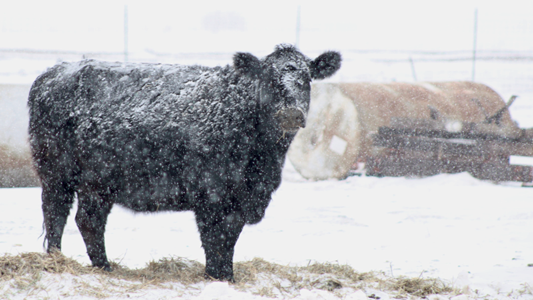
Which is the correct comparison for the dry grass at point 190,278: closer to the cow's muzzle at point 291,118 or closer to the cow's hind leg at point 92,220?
the cow's hind leg at point 92,220

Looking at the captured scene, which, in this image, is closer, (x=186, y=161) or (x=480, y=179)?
(x=186, y=161)

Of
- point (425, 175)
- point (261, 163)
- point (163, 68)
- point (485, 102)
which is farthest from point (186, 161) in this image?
point (485, 102)

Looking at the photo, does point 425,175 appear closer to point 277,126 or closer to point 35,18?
point 277,126

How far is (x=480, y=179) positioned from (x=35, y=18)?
1190cm

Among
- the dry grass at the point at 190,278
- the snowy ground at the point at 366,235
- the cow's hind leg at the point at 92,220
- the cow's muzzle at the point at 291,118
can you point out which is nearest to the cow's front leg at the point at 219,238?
the dry grass at the point at 190,278

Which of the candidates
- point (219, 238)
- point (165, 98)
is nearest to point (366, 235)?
point (219, 238)

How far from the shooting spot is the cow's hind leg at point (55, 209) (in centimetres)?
442

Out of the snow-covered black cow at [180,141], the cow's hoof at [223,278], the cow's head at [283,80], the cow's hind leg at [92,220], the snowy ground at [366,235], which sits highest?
the cow's head at [283,80]

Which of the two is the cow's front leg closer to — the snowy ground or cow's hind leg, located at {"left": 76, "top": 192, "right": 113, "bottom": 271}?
the snowy ground

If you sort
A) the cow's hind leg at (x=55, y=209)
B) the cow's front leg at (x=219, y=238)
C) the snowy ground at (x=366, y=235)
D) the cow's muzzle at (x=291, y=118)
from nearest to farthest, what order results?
the cow's muzzle at (x=291, y=118) → the cow's front leg at (x=219, y=238) → the cow's hind leg at (x=55, y=209) → the snowy ground at (x=366, y=235)

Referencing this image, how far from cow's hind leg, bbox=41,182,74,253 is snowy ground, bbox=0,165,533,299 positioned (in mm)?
329

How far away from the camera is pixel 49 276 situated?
11.6 ft

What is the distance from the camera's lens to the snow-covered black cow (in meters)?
3.95

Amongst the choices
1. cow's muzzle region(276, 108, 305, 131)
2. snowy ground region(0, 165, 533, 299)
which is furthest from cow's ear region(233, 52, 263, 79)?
snowy ground region(0, 165, 533, 299)
